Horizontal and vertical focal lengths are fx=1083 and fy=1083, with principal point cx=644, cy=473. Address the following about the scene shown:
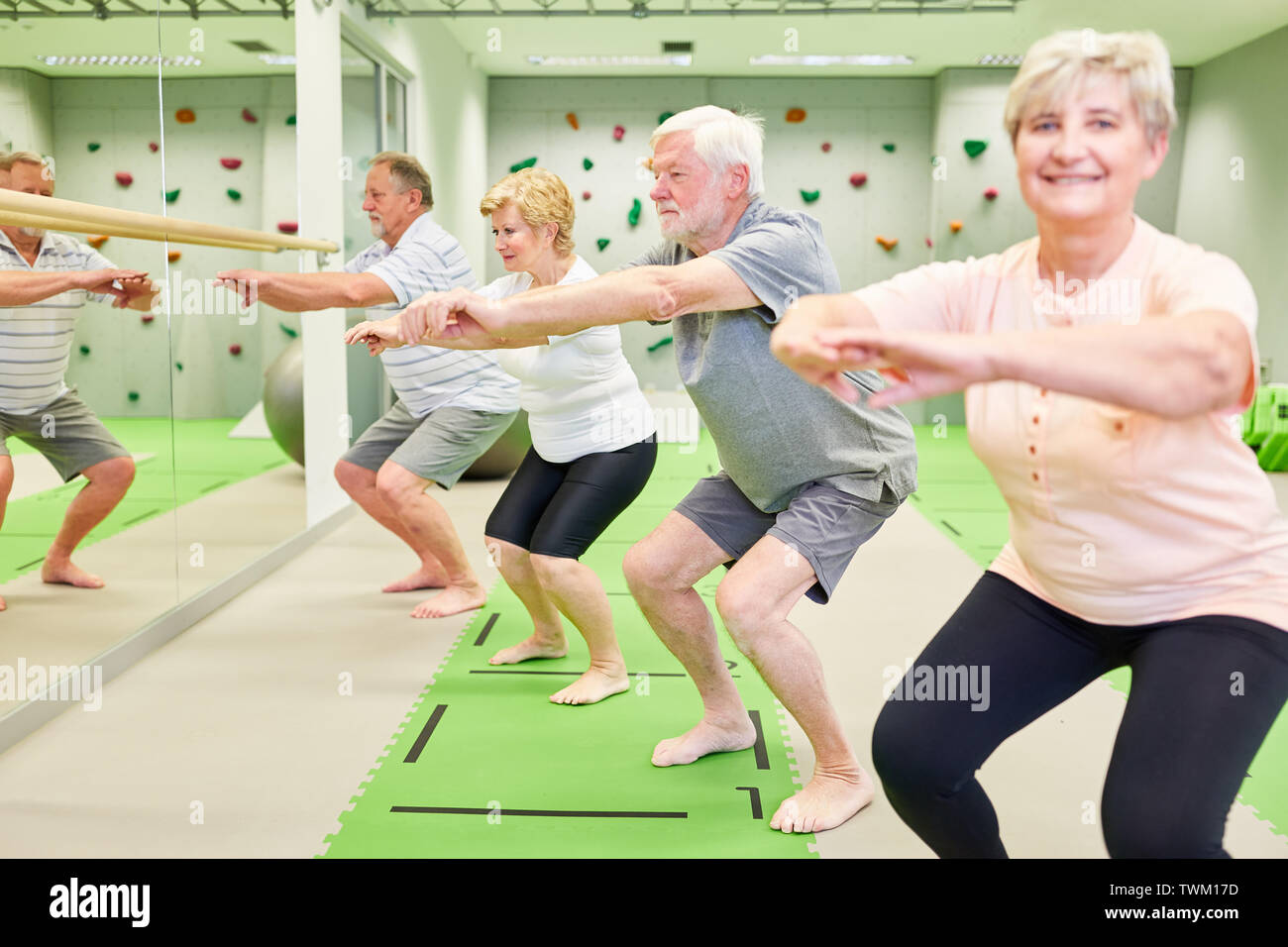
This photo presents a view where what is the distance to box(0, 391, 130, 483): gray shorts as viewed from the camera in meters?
2.87

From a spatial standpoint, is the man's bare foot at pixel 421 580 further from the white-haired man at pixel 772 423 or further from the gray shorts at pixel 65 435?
the white-haired man at pixel 772 423

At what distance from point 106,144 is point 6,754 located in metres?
1.73

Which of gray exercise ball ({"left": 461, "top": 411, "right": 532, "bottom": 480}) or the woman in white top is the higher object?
the woman in white top

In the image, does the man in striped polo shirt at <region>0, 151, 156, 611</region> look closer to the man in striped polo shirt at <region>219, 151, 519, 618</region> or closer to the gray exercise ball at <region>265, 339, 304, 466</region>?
the man in striped polo shirt at <region>219, 151, 519, 618</region>

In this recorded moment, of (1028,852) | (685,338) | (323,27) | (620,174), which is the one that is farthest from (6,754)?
(620,174)

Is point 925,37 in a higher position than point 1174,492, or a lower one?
higher

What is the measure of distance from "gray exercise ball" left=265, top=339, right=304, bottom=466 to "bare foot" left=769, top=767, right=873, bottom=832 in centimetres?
328

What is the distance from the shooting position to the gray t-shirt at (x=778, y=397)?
7.08 ft

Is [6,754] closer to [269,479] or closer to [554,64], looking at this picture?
[269,479]

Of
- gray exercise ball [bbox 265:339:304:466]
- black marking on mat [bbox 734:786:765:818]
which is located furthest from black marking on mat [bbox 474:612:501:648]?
gray exercise ball [bbox 265:339:304:466]

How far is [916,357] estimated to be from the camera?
120 cm

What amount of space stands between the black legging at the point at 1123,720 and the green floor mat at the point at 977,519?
2.33ft

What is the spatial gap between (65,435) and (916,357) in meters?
2.69

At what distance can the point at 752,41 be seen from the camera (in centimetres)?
916
